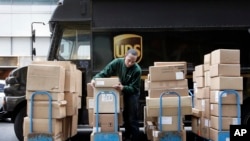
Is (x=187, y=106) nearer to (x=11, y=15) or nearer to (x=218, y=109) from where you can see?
(x=218, y=109)

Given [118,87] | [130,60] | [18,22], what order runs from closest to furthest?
[118,87] → [130,60] → [18,22]

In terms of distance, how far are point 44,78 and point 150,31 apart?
270cm

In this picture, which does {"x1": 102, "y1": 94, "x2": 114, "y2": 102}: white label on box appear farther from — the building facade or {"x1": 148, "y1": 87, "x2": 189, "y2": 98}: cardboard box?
the building facade

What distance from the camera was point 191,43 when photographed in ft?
28.6

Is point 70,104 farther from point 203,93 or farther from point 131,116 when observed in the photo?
point 203,93

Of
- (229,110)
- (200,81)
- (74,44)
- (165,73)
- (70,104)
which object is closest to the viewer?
(229,110)

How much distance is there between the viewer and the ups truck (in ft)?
28.3

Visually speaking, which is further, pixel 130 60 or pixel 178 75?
pixel 130 60

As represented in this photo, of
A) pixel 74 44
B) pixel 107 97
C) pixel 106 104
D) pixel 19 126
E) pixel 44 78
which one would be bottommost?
pixel 19 126

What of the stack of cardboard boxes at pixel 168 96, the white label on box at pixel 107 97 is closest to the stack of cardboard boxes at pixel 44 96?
the white label on box at pixel 107 97

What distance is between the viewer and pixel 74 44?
8.80 meters

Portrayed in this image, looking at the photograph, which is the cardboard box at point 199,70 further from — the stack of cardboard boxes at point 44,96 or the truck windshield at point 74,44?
the stack of cardboard boxes at point 44,96

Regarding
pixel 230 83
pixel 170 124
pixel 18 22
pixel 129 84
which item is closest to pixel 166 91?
pixel 170 124

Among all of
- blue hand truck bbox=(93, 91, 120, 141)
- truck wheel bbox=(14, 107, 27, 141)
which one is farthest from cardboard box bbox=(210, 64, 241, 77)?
truck wheel bbox=(14, 107, 27, 141)
